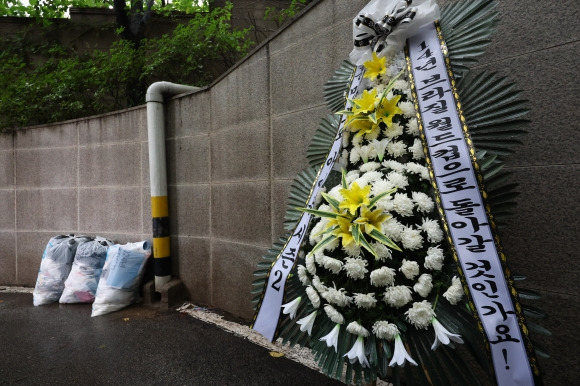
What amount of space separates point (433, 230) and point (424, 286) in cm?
24

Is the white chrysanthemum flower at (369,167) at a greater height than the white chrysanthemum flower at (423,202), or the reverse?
the white chrysanthemum flower at (369,167)

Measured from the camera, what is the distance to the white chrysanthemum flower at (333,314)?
1495 millimetres

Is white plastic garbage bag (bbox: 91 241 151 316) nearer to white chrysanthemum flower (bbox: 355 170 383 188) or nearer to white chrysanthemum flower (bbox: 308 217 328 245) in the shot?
white chrysanthemum flower (bbox: 308 217 328 245)

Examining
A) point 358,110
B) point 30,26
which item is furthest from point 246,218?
point 30,26

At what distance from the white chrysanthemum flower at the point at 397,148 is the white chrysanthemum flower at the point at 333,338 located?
845 mm

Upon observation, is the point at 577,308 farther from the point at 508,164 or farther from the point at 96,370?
the point at 96,370

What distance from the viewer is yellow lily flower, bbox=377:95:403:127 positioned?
1.79m

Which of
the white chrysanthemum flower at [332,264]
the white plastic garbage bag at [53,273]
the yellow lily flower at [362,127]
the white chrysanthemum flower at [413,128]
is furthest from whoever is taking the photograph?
the white plastic garbage bag at [53,273]

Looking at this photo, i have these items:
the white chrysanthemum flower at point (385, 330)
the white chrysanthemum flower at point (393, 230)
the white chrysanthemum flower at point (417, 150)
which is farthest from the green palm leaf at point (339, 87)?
the white chrysanthemum flower at point (385, 330)

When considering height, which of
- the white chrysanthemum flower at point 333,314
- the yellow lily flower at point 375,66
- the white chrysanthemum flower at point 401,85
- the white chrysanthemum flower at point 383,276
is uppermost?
the yellow lily flower at point 375,66

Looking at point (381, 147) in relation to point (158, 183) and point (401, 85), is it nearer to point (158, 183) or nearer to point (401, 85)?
point (401, 85)

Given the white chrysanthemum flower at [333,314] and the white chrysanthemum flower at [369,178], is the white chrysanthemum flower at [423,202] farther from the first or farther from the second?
the white chrysanthemum flower at [333,314]

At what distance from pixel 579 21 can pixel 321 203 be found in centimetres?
165

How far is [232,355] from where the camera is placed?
120 inches
